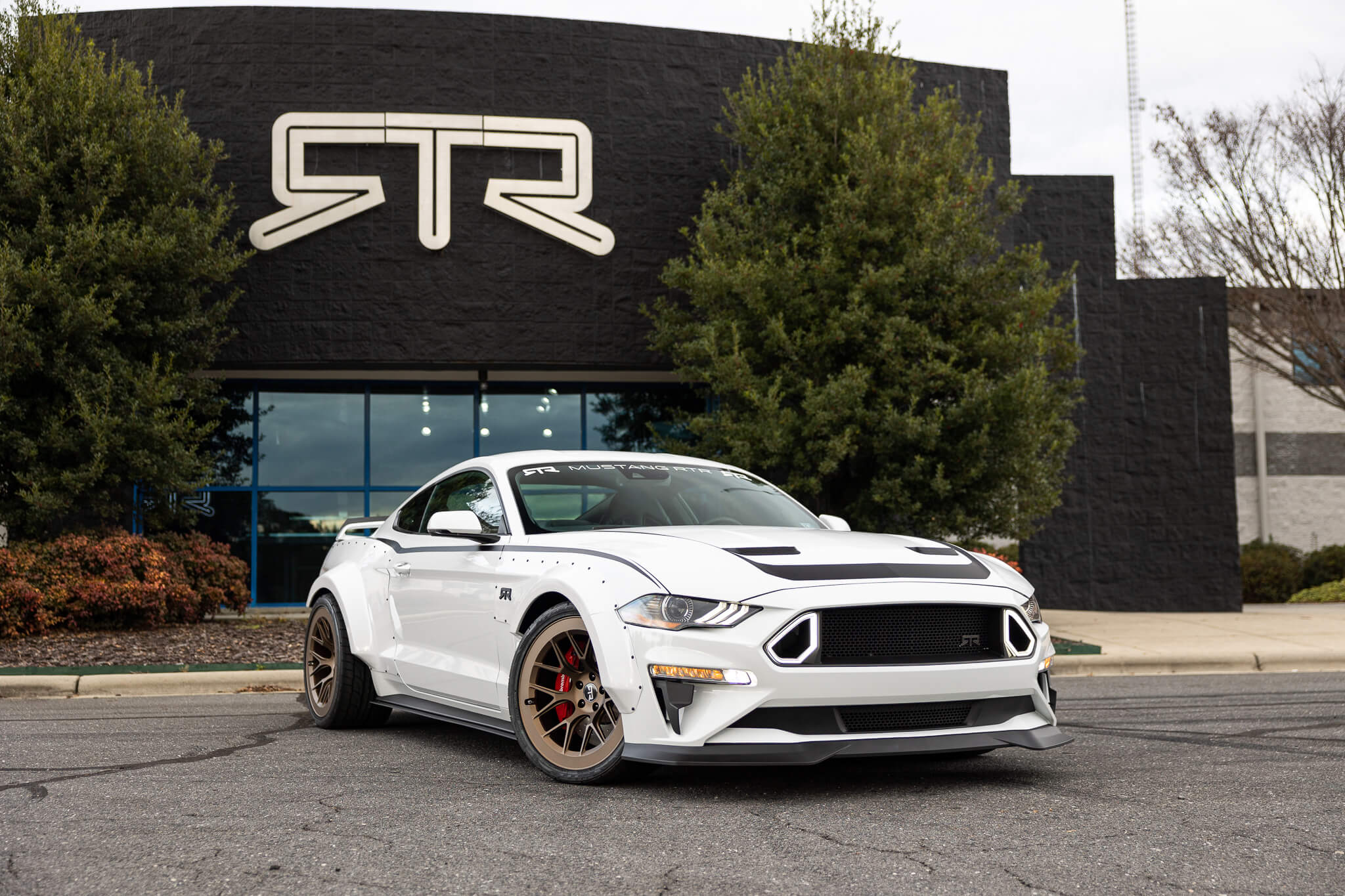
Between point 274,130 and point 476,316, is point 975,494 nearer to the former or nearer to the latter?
point 476,316

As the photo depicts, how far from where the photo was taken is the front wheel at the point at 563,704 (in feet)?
17.0

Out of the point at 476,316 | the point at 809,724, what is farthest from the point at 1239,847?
the point at 476,316

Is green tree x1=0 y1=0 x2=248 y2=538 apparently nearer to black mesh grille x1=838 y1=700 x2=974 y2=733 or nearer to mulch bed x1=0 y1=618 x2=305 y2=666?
mulch bed x1=0 y1=618 x2=305 y2=666

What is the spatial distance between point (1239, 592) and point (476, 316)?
37.5 feet

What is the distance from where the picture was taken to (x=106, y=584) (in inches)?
490

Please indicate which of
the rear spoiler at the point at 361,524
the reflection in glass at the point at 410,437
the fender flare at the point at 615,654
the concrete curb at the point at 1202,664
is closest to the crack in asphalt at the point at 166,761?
the rear spoiler at the point at 361,524

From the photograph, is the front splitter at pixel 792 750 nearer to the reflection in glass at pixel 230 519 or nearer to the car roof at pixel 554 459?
the car roof at pixel 554 459

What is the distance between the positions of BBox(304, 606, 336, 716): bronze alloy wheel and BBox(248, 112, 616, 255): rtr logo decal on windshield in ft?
30.7

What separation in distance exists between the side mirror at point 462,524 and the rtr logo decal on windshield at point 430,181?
35.2 feet

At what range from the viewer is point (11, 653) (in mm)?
10945

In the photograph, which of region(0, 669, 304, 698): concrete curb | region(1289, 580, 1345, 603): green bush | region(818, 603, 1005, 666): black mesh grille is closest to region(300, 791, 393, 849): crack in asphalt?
region(818, 603, 1005, 666): black mesh grille

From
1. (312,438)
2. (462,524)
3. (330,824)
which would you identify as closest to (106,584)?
(312,438)

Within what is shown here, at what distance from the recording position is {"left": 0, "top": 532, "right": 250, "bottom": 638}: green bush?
11938 millimetres

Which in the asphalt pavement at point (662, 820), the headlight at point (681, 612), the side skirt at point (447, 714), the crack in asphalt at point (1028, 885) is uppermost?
the headlight at point (681, 612)
